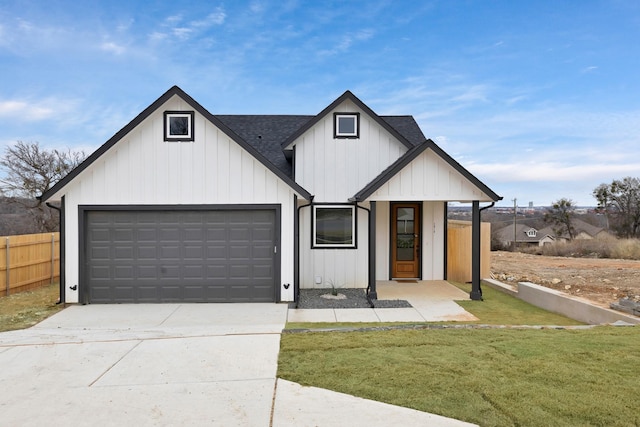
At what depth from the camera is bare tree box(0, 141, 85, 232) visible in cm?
2558

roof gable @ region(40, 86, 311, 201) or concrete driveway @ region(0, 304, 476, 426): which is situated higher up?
roof gable @ region(40, 86, 311, 201)

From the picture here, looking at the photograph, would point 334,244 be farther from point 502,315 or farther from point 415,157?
point 502,315

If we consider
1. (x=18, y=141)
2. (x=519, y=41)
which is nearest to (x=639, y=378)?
(x=519, y=41)

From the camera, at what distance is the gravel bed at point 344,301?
1027 cm

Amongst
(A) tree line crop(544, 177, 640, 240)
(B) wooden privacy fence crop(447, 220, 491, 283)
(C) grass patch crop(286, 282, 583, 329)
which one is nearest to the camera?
(C) grass patch crop(286, 282, 583, 329)

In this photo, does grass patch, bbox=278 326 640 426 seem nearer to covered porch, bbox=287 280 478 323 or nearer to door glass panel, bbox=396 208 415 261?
covered porch, bbox=287 280 478 323

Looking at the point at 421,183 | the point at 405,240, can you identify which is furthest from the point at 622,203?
the point at 421,183

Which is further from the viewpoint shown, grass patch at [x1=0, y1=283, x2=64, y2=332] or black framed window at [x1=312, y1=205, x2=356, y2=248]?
black framed window at [x1=312, y1=205, x2=356, y2=248]

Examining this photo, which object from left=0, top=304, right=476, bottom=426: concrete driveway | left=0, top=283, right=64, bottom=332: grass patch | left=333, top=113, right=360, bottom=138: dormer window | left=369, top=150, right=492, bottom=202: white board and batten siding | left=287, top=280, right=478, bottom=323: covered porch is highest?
left=333, top=113, right=360, bottom=138: dormer window

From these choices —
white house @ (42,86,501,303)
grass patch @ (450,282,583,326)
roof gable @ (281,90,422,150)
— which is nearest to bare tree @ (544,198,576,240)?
grass patch @ (450,282,583,326)

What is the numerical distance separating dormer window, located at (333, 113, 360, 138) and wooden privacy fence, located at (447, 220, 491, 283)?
171 inches

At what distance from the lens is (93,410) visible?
4.56 m

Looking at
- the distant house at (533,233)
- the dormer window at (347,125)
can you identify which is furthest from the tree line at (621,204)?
the dormer window at (347,125)

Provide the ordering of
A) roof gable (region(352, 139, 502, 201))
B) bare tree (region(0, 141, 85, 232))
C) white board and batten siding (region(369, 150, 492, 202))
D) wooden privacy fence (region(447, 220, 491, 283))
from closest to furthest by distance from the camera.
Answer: roof gable (region(352, 139, 502, 201)), white board and batten siding (region(369, 150, 492, 202)), wooden privacy fence (region(447, 220, 491, 283)), bare tree (region(0, 141, 85, 232))
